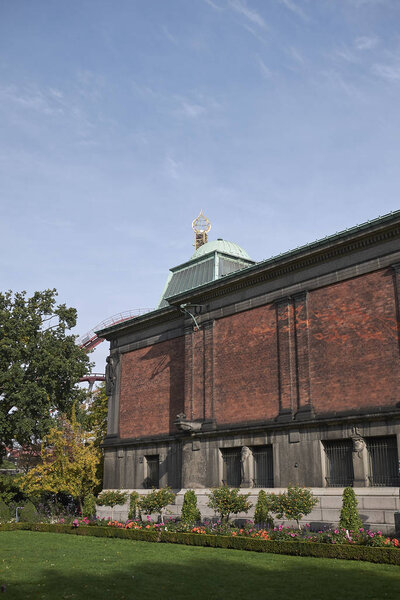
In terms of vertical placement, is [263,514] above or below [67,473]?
below

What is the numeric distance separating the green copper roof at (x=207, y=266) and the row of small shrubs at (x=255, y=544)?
1583cm

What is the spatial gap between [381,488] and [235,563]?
8.37 meters

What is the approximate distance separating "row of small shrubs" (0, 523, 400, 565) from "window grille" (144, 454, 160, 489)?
22.3ft

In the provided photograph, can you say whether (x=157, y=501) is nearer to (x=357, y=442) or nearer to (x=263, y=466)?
(x=263, y=466)

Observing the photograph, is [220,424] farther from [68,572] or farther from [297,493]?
[68,572]

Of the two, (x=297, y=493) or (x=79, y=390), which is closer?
(x=297, y=493)

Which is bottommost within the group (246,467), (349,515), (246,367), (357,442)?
(349,515)

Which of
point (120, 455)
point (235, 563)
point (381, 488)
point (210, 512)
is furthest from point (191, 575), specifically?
point (120, 455)

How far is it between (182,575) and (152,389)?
70.7 ft

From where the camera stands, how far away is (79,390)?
154 ft

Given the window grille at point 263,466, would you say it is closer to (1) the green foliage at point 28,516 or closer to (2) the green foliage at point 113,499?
(2) the green foliage at point 113,499

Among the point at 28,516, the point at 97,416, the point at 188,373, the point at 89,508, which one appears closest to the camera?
the point at 89,508

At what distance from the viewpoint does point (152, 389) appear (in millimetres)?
37531

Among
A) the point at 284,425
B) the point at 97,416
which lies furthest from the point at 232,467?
the point at 97,416
